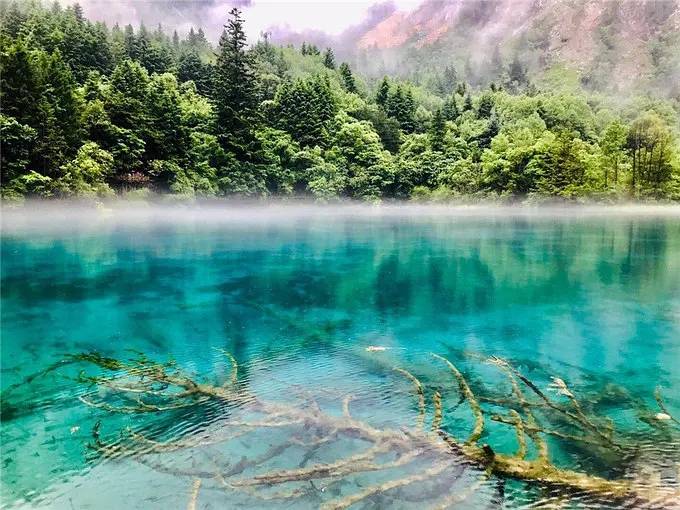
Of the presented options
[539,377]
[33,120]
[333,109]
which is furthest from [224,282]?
[333,109]

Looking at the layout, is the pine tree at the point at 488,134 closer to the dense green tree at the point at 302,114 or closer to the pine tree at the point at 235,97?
the dense green tree at the point at 302,114

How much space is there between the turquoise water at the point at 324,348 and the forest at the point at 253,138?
20553 mm

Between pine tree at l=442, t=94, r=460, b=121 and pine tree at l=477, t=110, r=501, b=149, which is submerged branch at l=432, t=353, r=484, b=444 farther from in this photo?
pine tree at l=442, t=94, r=460, b=121

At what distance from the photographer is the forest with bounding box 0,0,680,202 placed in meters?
39.3

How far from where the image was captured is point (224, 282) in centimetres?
1645

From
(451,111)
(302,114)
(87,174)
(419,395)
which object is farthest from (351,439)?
(451,111)

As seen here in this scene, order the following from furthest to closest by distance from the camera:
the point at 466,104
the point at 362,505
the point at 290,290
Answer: the point at 466,104, the point at 290,290, the point at 362,505

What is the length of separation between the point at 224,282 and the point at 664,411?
12.6 metres

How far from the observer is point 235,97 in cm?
5409

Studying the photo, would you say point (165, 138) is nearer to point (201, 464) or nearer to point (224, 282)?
point (224, 282)

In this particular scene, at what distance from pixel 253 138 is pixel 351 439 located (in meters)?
51.7

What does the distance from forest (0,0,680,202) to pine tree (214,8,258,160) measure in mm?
130

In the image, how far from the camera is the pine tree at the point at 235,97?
53469mm

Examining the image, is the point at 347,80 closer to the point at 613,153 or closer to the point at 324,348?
the point at 613,153
